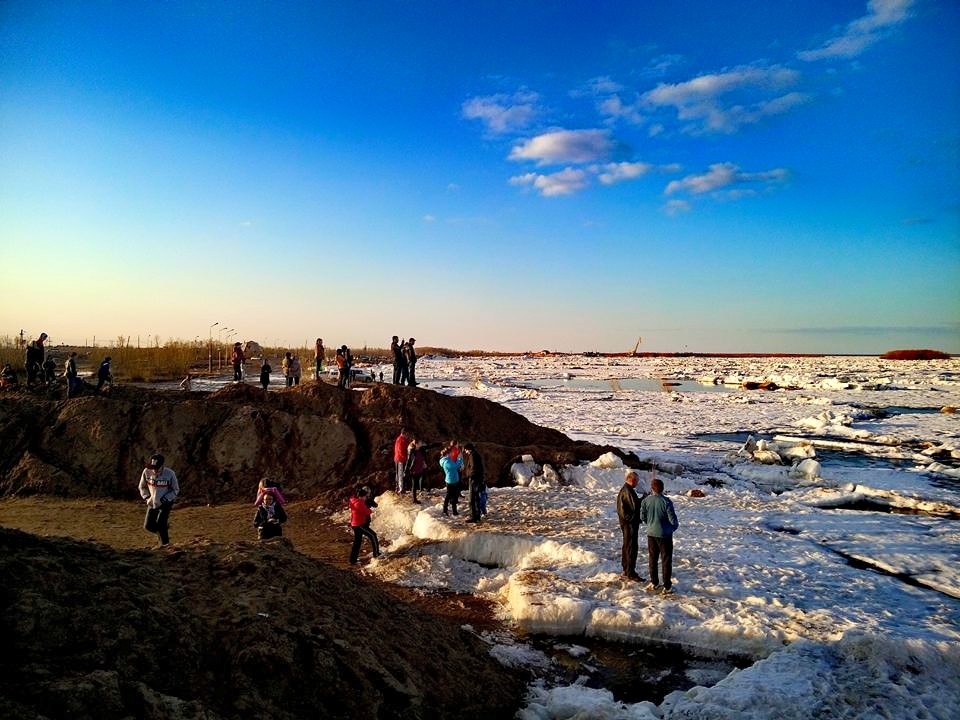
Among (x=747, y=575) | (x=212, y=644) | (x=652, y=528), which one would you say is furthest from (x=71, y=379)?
(x=747, y=575)

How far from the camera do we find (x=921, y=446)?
21.6m

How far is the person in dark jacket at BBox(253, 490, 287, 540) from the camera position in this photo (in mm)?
9148

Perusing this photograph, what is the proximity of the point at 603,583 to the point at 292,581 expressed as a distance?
191 inches

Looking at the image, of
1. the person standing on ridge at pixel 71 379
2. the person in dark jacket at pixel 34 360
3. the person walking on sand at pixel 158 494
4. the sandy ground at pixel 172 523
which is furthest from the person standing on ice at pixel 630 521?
the person in dark jacket at pixel 34 360

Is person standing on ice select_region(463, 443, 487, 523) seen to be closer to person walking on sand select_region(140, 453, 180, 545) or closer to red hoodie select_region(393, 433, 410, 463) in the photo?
red hoodie select_region(393, 433, 410, 463)

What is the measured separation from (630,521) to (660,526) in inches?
21.6

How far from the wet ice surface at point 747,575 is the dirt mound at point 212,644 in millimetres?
1342

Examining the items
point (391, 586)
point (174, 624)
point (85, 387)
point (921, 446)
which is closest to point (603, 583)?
point (391, 586)

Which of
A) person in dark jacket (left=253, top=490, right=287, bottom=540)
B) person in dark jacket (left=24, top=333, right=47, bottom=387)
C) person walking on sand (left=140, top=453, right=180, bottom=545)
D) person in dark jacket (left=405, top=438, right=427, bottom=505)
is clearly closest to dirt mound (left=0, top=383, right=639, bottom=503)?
person in dark jacket (left=405, top=438, right=427, bottom=505)

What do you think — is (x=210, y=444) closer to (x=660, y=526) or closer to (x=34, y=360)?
(x=34, y=360)

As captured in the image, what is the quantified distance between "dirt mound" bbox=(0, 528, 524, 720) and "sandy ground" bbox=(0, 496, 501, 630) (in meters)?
4.62

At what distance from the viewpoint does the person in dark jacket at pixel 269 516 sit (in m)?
9.15

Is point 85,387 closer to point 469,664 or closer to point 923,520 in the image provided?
point 469,664

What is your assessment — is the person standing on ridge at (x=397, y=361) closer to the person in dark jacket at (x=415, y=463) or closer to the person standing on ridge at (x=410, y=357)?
the person standing on ridge at (x=410, y=357)
